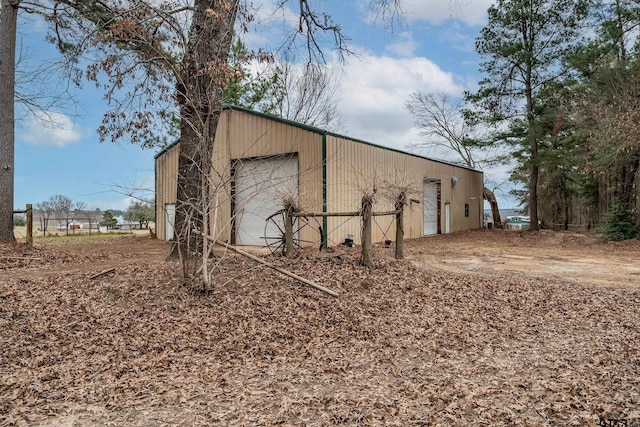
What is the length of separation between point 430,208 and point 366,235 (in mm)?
11402

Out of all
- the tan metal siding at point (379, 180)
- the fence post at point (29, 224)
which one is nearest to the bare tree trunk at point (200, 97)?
the tan metal siding at point (379, 180)

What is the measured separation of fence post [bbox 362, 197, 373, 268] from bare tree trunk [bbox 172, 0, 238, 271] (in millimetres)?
2174

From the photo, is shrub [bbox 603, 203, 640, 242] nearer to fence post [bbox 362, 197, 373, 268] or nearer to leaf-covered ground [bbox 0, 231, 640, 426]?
leaf-covered ground [bbox 0, 231, 640, 426]

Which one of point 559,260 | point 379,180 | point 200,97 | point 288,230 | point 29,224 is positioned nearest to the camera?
point 200,97

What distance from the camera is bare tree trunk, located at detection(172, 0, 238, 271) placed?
4.38 metres

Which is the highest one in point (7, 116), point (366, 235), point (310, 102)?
point (310, 102)

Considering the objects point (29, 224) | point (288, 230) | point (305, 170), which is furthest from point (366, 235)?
point (29, 224)

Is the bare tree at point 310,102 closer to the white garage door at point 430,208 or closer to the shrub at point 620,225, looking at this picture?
the white garage door at point 430,208

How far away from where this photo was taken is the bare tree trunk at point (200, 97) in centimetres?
438

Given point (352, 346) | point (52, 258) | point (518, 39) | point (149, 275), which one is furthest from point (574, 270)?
point (518, 39)

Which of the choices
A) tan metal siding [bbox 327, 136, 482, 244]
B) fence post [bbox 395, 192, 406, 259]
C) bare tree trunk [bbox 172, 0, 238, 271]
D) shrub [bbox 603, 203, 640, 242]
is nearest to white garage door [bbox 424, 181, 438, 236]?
tan metal siding [bbox 327, 136, 482, 244]

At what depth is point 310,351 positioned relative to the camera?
3.35m

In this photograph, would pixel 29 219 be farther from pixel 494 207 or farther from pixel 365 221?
pixel 494 207

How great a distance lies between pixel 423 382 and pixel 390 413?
544 millimetres
